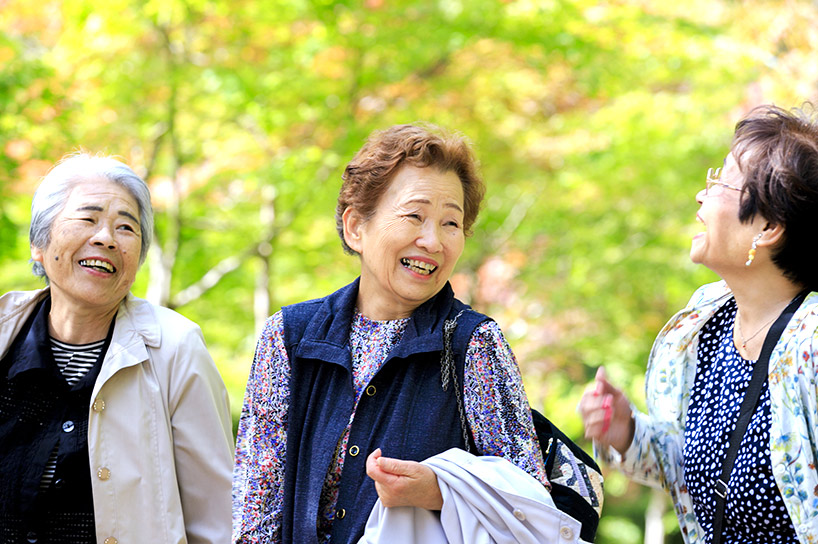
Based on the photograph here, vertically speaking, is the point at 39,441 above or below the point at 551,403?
below

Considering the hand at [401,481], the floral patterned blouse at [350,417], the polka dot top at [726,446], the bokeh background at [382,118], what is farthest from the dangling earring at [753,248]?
the bokeh background at [382,118]

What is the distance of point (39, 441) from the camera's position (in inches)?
108

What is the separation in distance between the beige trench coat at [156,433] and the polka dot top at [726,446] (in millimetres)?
1524

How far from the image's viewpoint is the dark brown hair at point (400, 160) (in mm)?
2537

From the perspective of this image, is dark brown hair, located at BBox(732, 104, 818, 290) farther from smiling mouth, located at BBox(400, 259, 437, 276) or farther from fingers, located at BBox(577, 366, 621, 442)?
smiling mouth, located at BBox(400, 259, 437, 276)

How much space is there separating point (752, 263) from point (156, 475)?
1.97 meters

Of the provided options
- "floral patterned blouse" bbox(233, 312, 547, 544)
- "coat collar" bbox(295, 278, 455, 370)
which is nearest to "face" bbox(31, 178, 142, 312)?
"floral patterned blouse" bbox(233, 312, 547, 544)

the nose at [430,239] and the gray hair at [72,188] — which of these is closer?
the nose at [430,239]

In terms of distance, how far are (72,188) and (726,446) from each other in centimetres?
227

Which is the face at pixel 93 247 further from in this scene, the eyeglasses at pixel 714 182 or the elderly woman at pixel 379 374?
the eyeglasses at pixel 714 182

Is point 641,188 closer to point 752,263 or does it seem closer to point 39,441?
point 752,263

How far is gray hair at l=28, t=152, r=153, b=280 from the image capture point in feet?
9.53

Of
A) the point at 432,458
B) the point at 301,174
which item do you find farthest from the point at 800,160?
the point at 301,174

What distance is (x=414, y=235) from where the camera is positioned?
2.48 meters
